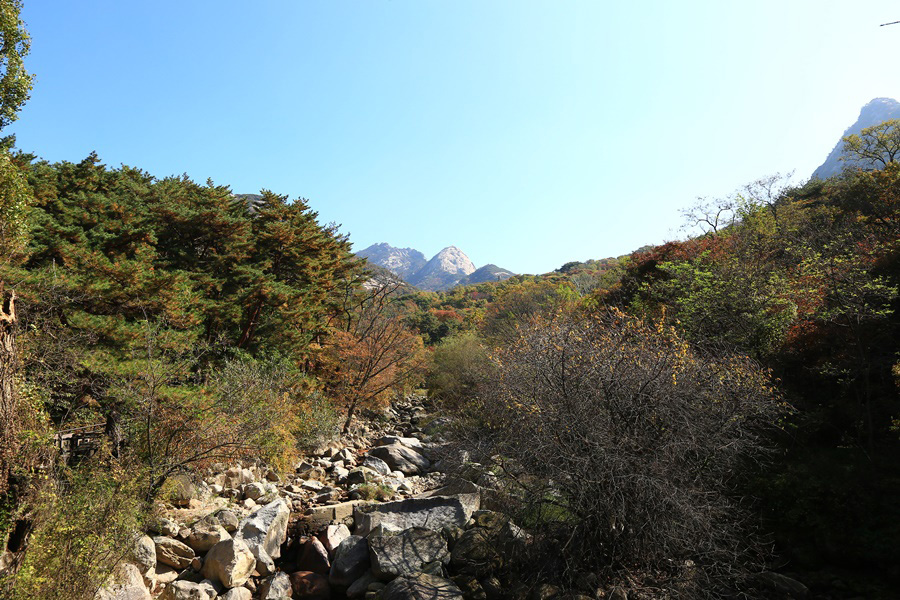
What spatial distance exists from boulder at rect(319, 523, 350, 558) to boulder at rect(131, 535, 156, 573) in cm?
265

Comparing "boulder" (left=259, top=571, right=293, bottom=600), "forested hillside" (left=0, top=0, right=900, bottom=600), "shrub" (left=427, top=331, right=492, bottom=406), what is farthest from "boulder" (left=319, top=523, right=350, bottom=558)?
"shrub" (left=427, top=331, right=492, bottom=406)

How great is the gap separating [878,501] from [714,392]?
322cm

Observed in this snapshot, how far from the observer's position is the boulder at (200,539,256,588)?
666 cm

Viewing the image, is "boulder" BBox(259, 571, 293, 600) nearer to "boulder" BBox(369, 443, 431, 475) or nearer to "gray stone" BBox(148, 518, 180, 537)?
"gray stone" BBox(148, 518, 180, 537)

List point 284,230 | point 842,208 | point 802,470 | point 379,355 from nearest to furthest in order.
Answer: point 802,470
point 284,230
point 379,355
point 842,208

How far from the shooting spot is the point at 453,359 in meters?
23.7

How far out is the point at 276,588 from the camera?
6.84 m

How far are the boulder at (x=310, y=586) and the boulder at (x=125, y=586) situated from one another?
6.75 feet

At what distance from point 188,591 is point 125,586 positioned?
93 centimetres

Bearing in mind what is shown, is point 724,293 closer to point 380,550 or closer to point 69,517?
point 380,550

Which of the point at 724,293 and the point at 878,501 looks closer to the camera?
the point at 878,501

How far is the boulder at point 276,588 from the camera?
6.72 meters

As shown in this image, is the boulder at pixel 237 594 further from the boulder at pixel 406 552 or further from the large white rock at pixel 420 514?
the large white rock at pixel 420 514

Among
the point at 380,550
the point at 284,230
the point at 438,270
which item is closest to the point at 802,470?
the point at 380,550
